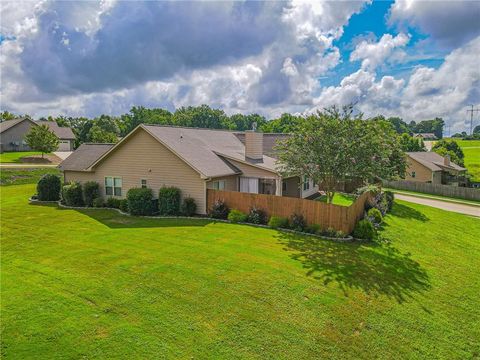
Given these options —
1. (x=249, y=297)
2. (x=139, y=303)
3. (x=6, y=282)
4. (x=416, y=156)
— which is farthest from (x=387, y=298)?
(x=416, y=156)

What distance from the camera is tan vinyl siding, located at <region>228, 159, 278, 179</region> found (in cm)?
2196

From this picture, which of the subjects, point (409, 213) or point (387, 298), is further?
point (409, 213)

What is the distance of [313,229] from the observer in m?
17.0

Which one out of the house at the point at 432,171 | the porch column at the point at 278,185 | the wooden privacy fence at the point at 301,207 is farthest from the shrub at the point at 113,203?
the house at the point at 432,171

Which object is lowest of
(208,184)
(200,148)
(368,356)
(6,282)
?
(368,356)

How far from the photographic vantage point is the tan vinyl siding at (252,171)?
21959 millimetres

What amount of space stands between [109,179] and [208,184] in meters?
7.93

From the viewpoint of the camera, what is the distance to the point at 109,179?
77.9ft

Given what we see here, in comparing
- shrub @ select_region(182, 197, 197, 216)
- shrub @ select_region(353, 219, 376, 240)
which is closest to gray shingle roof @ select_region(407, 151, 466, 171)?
shrub @ select_region(353, 219, 376, 240)

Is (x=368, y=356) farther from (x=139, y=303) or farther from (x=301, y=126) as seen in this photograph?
(x=301, y=126)

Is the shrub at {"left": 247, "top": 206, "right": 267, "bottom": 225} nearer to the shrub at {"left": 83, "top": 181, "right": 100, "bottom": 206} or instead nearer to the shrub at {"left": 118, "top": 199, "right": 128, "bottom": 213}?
the shrub at {"left": 118, "top": 199, "right": 128, "bottom": 213}

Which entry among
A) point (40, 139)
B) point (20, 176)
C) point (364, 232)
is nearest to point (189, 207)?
point (364, 232)

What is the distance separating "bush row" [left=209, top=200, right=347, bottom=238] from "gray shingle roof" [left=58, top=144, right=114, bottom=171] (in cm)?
1196

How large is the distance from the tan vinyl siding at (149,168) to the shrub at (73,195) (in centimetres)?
144
